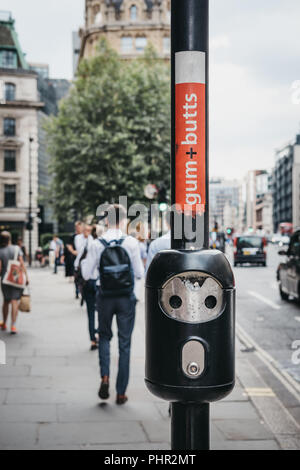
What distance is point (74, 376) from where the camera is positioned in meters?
6.60

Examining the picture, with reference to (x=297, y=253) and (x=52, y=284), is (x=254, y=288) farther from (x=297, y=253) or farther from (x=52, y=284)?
(x=52, y=284)

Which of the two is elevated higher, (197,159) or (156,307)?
(197,159)

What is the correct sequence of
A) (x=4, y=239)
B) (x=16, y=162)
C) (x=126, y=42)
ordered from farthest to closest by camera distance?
(x=126, y=42), (x=16, y=162), (x=4, y=239)

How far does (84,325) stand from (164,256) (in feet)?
30.0

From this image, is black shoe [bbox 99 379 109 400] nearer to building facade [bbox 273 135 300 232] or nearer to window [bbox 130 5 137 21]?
window [bbox 130 5 137 21]

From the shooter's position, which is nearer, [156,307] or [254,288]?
[156,307]

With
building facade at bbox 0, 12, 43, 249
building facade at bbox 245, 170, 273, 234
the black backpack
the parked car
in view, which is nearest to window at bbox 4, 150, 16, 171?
building facade at bbox 0, 12, 43, 249

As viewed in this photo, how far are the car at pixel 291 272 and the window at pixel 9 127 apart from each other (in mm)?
35383

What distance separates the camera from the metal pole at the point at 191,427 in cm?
180

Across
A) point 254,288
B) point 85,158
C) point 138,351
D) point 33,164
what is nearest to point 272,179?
point 33,164

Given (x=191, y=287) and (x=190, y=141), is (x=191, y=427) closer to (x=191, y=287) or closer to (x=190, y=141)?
(x=191, y=287)

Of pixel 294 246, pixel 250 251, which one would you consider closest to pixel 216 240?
pixel 250 251

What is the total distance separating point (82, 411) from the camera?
17.2 feet

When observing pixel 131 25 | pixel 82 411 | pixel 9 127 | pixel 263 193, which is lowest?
pixel 82 411
